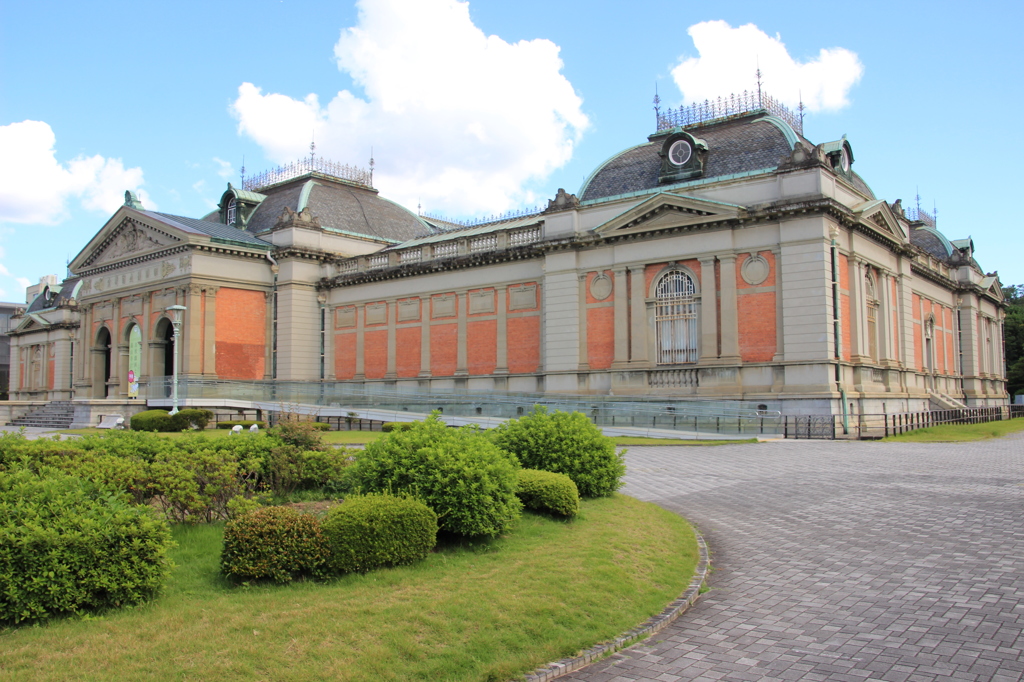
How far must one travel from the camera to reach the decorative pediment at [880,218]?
30422 mm

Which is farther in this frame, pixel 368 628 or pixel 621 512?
pixel 621 512

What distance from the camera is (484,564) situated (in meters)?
8.24

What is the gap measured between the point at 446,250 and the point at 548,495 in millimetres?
29549

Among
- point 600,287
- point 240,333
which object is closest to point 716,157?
point 600,287

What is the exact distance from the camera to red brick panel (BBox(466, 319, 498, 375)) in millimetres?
36719

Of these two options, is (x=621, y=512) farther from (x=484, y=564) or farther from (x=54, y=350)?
(x=54, y=350)

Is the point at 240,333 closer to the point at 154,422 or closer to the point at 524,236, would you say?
the point at 154,422

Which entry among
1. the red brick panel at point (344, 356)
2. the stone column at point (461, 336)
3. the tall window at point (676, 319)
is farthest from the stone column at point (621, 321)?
the red brick panel at point (344, 356)

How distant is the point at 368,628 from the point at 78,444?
6956 millimetres

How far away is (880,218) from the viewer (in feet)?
108

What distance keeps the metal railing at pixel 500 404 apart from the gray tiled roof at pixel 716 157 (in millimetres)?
9088

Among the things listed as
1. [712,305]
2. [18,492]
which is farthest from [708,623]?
[712,305]

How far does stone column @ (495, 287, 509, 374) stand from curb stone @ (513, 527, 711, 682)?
2705 cm

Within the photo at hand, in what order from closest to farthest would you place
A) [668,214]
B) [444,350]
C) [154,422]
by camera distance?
[668,214]
[154,422]
[444,350]
